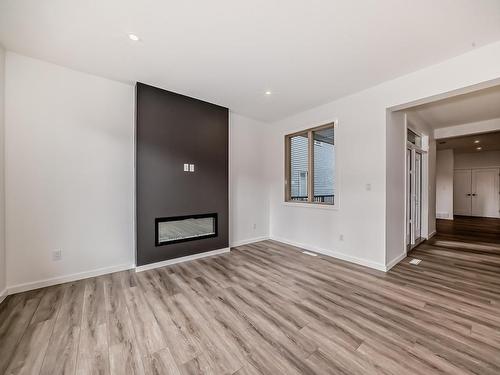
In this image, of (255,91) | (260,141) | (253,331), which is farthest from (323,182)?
(253,331)

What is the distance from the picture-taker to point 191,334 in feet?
6.18

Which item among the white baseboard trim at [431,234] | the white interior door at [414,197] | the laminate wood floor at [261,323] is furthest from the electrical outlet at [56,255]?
the white baseboard trim at [431,234]

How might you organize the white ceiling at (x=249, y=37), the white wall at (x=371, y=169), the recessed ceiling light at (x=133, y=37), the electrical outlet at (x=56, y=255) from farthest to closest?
the white wall at (x=371, y=169)
the electrical outlet at (x=56, y=255)
the recessed ceiling light at (x=133, y=37)
the white ceiling at (x=249, y=37)

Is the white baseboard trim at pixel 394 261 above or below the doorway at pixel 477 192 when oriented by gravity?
below

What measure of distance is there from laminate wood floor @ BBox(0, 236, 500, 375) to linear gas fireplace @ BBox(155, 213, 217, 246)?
55 centimetres

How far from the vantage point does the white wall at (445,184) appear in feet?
25.9

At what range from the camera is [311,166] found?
4.47 meters

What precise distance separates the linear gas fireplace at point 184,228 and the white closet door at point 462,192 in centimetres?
1075

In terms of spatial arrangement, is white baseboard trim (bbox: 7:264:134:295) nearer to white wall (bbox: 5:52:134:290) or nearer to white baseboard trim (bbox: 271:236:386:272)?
white wall (bbox: 5:52:134:290)

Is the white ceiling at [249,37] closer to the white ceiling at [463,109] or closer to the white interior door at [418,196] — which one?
the white ceiling at [463,109]

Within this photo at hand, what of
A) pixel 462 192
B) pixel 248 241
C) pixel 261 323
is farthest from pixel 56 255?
pixel 462 192

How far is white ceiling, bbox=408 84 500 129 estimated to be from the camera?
3502mm

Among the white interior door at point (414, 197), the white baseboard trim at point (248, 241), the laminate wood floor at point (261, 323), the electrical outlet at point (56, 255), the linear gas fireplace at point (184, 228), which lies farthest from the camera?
the white baseboard trim at point (248, 241)

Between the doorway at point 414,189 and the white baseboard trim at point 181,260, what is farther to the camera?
the doorway at point 414,189
